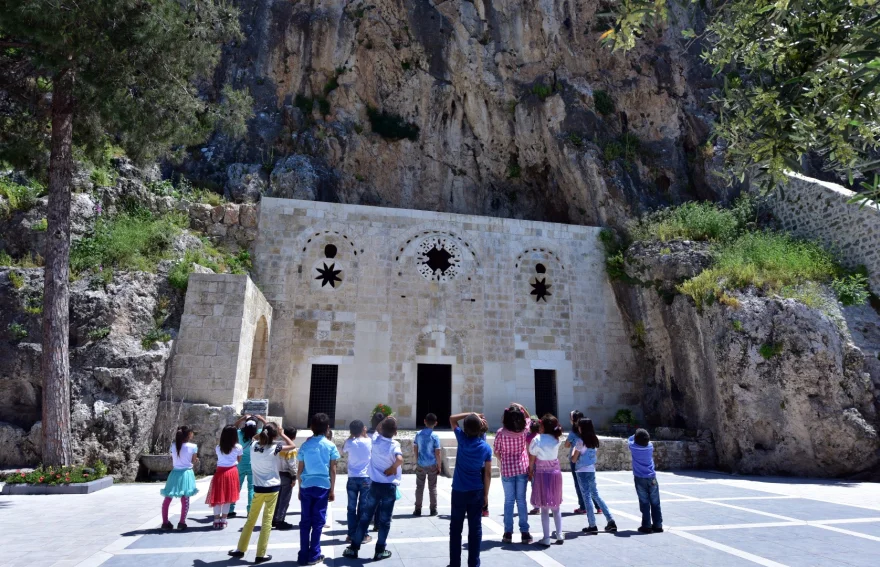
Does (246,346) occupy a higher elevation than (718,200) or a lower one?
lower

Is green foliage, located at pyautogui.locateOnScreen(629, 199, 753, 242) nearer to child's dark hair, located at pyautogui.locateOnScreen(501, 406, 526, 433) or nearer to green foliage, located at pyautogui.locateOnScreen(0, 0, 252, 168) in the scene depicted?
child's dark hair, located at pyautogui.locateOnScreen(501, 406, 526, 433)

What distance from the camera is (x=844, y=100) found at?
414cm

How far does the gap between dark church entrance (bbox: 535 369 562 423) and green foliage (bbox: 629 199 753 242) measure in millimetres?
5596

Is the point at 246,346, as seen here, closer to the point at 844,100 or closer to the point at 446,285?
the point at 446,285

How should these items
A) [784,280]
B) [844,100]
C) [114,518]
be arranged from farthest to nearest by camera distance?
[784,280] → [114,518] → [844,100]

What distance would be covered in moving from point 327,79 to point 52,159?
12506 mm

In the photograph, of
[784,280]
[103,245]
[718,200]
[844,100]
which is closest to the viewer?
[844,100]

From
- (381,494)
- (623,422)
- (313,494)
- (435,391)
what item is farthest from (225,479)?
(623,422)

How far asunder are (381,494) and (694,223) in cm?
1533

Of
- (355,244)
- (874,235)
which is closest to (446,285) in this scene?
(355,244)

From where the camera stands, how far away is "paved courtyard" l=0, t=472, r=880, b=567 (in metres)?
5.49

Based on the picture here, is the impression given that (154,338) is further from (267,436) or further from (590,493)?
(590,493)

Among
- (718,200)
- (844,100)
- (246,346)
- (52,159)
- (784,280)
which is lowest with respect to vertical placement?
(246,346)

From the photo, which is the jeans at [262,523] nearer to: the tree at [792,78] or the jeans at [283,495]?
the jeans at [283,495]
